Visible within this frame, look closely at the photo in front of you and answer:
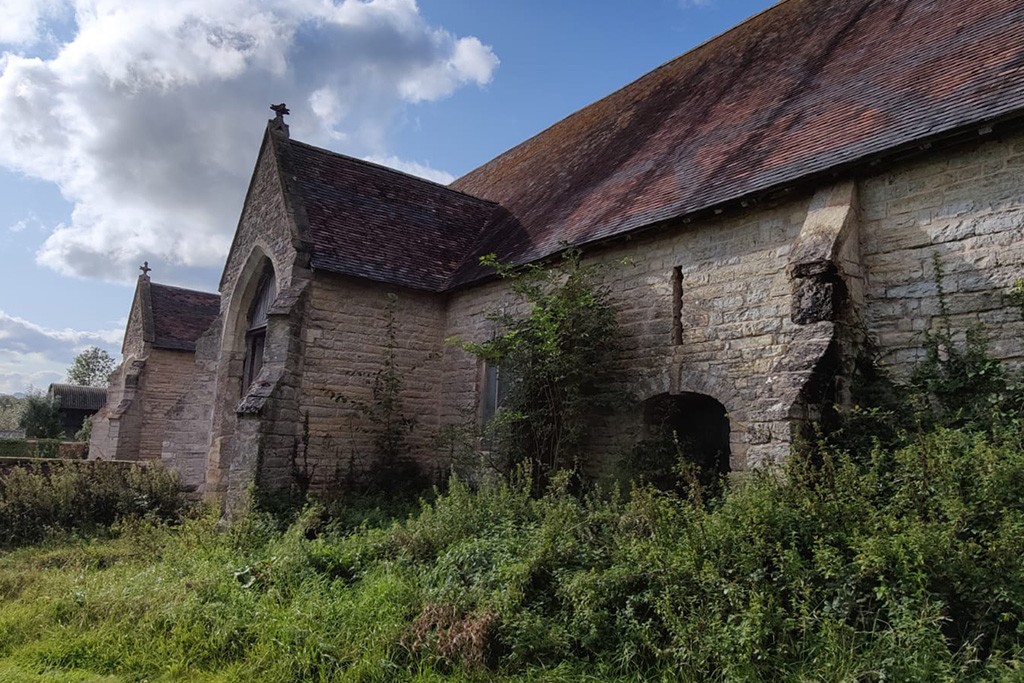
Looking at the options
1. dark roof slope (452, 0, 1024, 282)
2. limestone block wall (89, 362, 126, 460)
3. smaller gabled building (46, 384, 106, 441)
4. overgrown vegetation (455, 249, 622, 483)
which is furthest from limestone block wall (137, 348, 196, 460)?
smaller gabled building (46, 384, 106, 441)

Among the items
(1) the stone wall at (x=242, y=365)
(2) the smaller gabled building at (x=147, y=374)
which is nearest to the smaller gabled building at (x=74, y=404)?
(2) the smaller gabled building at (x=147, y=374)

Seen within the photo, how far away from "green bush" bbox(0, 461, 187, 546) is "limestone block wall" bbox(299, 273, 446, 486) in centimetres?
277

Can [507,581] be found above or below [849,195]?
below

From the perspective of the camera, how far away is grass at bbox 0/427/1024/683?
3912mm

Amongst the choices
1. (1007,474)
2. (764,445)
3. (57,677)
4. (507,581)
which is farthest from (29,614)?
(1007,474)

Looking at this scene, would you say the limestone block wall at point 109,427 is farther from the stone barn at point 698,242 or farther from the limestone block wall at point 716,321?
the limestone block wall at point 716,321

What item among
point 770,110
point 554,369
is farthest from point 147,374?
point 770,110

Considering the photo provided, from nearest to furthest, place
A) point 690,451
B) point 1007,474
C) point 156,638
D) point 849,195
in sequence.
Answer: point 1007,474
point 156,638
point 849,195
point 690,451

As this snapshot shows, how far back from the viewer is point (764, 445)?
6465 mm

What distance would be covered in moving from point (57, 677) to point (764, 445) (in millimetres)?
6264

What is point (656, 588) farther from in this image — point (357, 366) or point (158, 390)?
point (158, 390)

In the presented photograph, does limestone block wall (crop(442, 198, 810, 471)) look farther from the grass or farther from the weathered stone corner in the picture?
the grass

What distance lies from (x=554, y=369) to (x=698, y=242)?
2514mm

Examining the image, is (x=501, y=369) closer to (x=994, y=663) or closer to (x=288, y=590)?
(x=288, y=590)
